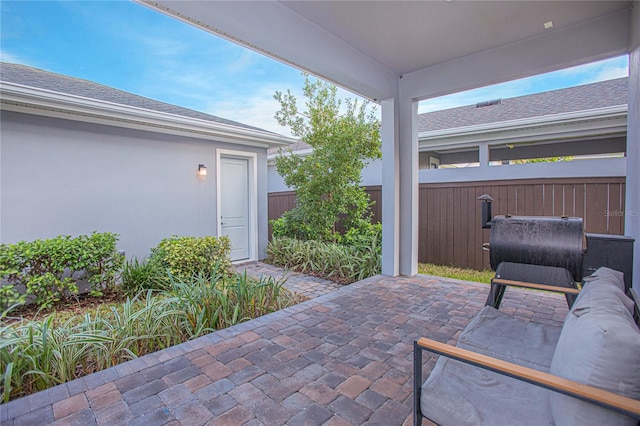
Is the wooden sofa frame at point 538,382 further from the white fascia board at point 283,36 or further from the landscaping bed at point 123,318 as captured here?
the white fascia board at point 283,36

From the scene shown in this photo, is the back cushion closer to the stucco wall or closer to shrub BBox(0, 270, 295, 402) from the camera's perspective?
shrub BBox(0, 270, 295, 402)

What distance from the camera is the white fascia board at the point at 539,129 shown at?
633 cm

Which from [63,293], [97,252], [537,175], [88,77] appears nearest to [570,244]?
[537,175]

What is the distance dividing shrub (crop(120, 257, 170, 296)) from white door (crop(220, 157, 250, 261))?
196cm

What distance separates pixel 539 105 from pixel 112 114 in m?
9.55

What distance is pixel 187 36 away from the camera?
7.84 metres

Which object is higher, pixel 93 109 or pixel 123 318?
pixel 93 109

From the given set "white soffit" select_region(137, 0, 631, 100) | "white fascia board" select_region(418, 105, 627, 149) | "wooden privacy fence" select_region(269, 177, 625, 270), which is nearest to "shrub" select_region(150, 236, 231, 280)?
"white soffit" select_region(137, 0, 631, 100)

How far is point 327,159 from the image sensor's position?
6410 mm

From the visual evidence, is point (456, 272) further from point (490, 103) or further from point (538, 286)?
point (490, 103)

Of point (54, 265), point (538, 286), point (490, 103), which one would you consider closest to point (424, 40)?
point (538, 286)

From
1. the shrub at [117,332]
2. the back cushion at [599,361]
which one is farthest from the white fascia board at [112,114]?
the back cushion at [599,361]

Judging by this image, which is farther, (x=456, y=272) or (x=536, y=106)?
(x=536, y=106)

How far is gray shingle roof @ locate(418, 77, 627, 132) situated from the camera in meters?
7.24
